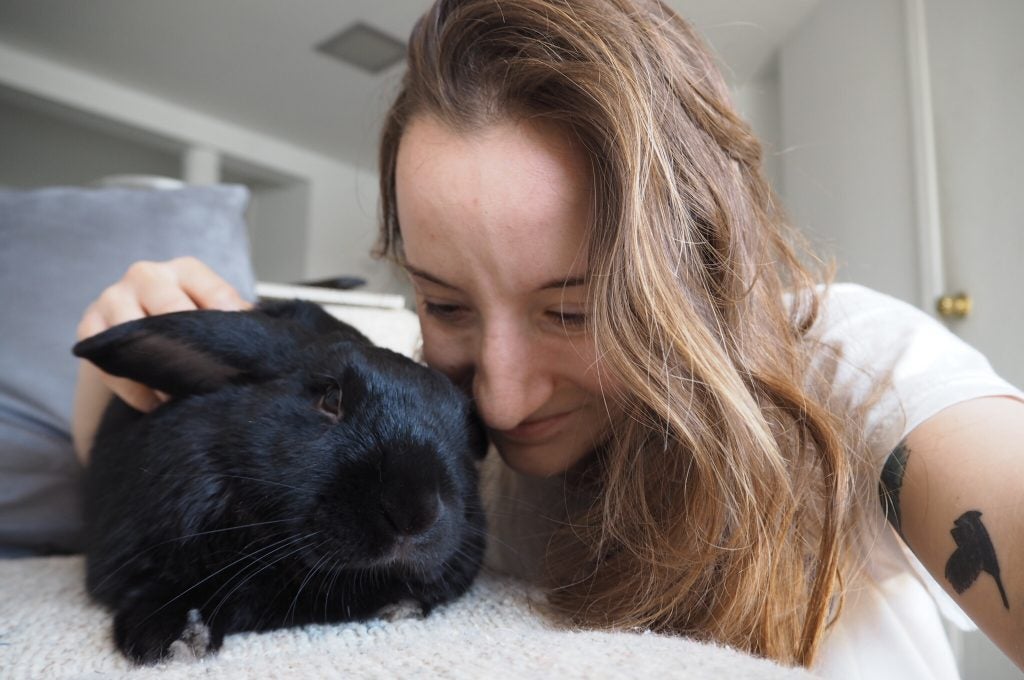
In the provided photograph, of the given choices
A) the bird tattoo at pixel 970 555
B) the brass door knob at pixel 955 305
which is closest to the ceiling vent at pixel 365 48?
the brass door knob at pixel 955 305

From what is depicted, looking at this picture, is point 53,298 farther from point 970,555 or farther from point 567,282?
point 970,555

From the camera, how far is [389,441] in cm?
67

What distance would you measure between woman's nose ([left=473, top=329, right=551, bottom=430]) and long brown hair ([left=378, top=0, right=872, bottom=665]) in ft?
0.31

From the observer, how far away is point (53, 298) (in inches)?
47.6

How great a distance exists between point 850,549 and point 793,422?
0.54 ft

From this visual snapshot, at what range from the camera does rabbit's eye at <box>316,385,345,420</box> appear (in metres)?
0.71

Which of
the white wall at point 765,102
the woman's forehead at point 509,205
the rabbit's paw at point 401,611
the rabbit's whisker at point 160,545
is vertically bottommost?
the rabbit's paw at point 401,611

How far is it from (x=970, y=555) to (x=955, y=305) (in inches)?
65.8

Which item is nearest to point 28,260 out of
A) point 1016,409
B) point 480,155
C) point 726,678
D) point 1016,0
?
point 480,155

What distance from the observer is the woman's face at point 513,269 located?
0.77 metres

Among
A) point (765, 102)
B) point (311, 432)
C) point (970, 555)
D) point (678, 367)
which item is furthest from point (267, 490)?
point (765, 102)

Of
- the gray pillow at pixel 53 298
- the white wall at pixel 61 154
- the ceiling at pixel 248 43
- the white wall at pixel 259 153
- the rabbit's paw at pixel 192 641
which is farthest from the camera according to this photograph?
the white wall at pixel 61 154

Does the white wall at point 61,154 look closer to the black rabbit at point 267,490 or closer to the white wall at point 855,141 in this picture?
the white wall at point 855,141

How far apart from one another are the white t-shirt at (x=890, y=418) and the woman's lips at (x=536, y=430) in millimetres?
126
